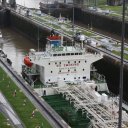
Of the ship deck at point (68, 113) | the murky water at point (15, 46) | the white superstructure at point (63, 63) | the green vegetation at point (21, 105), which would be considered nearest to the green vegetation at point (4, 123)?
the green vegetation at point (21, 105)

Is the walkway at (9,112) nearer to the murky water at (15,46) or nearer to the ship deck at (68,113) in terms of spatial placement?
the ship deck at (68,113)

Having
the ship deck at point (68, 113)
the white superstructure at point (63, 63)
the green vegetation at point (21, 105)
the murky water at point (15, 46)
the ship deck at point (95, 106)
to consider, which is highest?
the white superstructure at point (63, 63)

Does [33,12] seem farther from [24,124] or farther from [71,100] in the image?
[24,124]

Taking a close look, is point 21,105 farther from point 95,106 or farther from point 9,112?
point 95,106

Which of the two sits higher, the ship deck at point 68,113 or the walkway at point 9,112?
the walkway at point 9,112

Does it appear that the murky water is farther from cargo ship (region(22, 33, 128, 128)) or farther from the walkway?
the walkway

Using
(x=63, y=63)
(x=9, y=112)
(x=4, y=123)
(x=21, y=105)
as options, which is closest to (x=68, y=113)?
(x=21, y=105)

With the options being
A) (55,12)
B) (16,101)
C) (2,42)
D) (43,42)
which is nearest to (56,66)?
(16,101)
